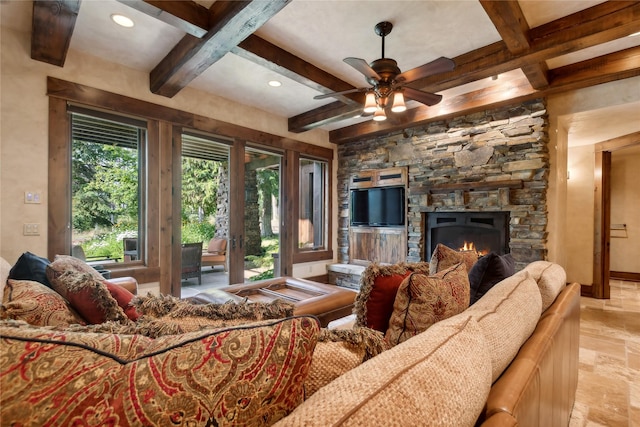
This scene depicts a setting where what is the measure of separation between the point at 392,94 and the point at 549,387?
7.83 feet

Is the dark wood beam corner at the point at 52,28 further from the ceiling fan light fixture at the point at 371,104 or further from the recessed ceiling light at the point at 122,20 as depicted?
the ceiling fan light fixture at the point at 371,104

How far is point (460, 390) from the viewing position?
60 centimetres

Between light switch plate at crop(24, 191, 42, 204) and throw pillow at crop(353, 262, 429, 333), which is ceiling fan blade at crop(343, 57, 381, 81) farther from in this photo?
light switch plate at crop(24, 191, 42, 204)

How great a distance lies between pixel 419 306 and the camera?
1.17 meters

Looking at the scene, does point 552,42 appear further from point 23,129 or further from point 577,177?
point 23,129

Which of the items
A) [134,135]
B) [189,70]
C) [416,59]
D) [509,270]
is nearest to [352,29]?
[416,59]

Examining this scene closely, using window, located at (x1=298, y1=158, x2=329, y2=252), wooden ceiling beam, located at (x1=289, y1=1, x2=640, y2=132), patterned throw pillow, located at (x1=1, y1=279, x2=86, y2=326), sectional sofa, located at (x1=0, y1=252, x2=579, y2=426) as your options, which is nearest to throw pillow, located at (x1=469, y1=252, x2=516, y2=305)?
sectional sofa, located at (x1=0, y1=252, x2=579, y2=426)

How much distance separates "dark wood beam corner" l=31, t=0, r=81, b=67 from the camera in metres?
2.15

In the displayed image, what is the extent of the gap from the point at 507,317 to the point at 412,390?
25.1 inches

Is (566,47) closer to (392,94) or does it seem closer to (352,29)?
(392,94)

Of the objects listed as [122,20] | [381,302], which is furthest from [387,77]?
[122,20]

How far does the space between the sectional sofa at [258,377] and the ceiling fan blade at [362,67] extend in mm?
1945

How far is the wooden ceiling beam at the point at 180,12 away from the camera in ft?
6.61

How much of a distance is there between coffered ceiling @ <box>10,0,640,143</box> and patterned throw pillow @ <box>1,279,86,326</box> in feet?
6.14
